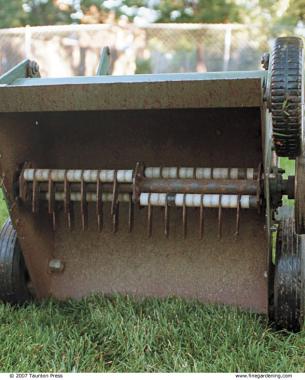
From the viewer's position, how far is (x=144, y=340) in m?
2.23

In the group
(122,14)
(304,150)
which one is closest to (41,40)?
(122,14)

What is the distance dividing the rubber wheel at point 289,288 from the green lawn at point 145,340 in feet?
0.16

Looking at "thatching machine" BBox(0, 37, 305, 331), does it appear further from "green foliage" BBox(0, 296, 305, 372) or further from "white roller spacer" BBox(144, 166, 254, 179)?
"green foliage" BBox(0, 296, 305, 372)

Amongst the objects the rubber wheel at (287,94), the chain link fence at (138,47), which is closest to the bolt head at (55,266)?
the rubber wheel at (287,94)

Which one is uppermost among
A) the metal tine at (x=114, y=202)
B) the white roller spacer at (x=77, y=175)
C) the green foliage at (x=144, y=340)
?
the white roller spacer at (x=77, y=175)

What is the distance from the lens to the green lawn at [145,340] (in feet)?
6.89

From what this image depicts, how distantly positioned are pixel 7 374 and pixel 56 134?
3.47 ft

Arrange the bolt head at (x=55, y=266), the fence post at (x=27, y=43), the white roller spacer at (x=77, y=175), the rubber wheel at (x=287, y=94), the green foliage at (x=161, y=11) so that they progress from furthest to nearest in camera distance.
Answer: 1. the green foliage at (x=161, y=11)
2. the fence post at (x=27, y=43)
3. the bolt head at (x=55, y=266)
4. the white roller spacer at (x=77, y=175)
5. the rubber wheel at (x=287, y=94)

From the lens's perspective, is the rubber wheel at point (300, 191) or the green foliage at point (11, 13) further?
the green foliage at point (11, 13)

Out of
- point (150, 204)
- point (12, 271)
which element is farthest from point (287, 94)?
point (12, 271)

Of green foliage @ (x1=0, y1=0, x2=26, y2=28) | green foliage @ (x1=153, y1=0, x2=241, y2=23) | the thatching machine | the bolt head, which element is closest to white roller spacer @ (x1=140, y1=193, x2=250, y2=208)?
the thatching machine

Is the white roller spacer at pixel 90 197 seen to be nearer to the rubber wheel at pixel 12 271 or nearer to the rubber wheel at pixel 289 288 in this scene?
the rubber wheel at pixel 12 271

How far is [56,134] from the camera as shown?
8.91 ft

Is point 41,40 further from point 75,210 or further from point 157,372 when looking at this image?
point 157,372
